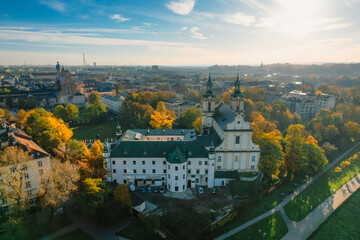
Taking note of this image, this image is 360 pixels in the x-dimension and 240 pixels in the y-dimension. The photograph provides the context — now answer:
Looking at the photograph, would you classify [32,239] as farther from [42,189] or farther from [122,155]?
[122,155]

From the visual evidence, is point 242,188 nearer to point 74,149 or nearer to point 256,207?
point 256,207

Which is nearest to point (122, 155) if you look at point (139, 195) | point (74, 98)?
point (139, 195)

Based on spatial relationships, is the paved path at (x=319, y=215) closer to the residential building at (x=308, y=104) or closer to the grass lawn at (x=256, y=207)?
the grass lawn at (x=256, y=207)

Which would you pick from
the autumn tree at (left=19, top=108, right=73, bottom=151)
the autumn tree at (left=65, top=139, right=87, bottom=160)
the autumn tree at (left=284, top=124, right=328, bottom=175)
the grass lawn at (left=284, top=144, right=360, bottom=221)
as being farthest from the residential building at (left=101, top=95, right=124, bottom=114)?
the grass lawn at (left=284, top=144, right=360, bottom=221)

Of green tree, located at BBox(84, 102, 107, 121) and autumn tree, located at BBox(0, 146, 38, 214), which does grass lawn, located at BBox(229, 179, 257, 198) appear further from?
green tree, located at BBox(84, 102, 107, 121)

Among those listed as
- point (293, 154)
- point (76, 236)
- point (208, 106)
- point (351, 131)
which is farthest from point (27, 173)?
point (351, 131)

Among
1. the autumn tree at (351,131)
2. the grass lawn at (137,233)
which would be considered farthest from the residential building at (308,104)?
the grass lawn at (137,233)
